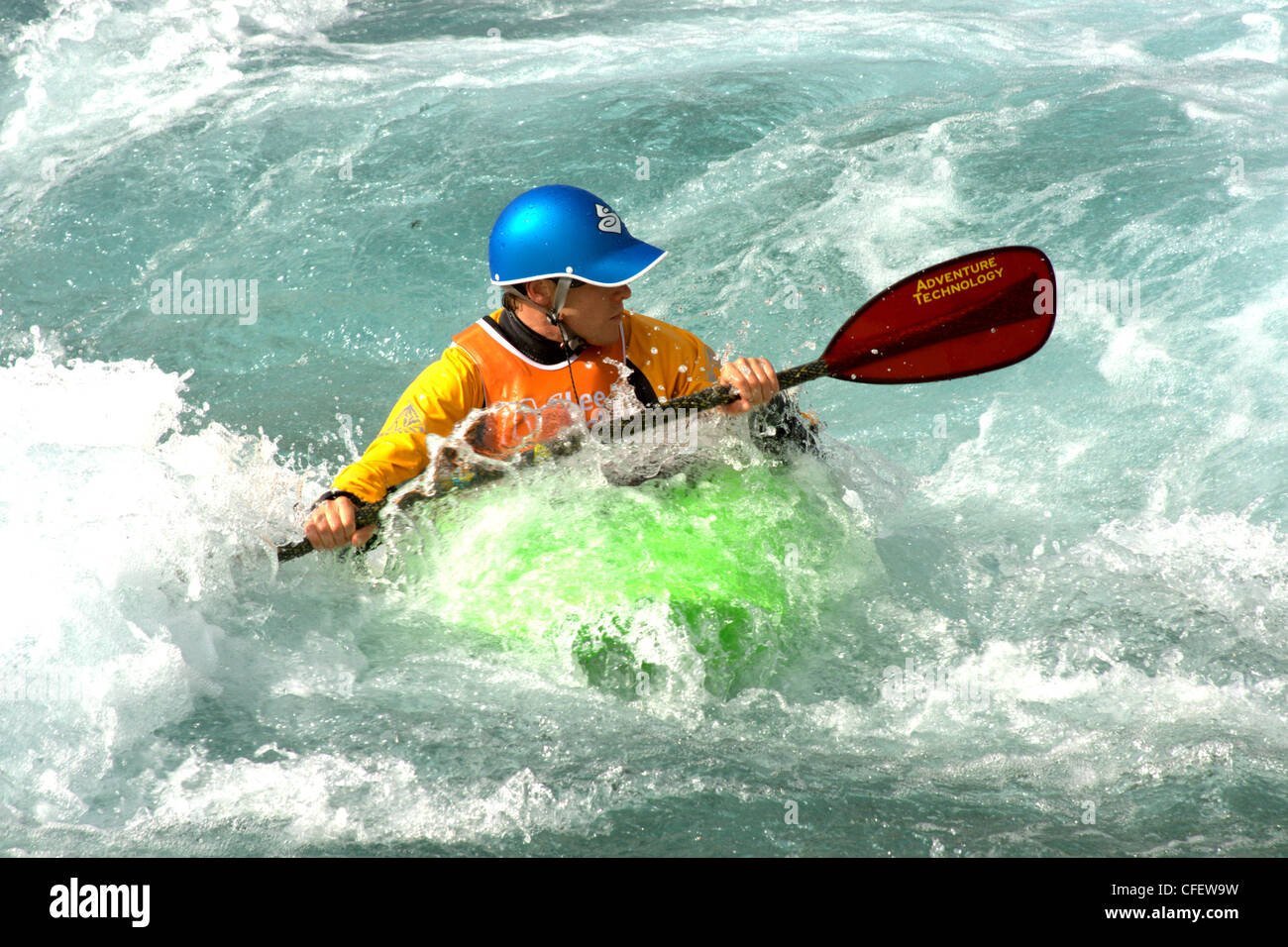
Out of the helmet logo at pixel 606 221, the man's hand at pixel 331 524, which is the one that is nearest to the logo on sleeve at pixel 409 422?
the man's hand at pixel 331 524

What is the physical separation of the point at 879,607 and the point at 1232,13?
8.26m

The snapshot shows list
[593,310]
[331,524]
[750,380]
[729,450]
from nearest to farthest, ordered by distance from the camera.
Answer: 1. [331,524]
2. [750,380]
3. [593,310]
4. [729,450]

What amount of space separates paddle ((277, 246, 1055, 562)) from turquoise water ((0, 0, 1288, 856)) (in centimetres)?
43

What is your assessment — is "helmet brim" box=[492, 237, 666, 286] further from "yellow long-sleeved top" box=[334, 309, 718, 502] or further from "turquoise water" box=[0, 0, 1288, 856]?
"turquoise water" box=[0, 0, 1288, 856]

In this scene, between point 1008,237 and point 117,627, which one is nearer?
point 117,627

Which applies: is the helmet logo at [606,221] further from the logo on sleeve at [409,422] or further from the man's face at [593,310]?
the logo on sleeve at [409,422]

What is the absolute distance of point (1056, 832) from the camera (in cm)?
249

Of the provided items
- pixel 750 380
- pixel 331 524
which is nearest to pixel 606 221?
pixel 750 380

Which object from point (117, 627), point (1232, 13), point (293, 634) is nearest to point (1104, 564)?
point (293, 634)

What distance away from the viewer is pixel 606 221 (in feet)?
10.7

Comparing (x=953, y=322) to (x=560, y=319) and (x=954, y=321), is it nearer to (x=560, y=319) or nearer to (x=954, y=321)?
(x=954, y=321)

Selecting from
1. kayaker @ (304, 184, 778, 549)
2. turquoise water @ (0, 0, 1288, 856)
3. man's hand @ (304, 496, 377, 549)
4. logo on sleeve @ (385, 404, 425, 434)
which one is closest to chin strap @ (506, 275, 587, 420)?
kayaker @ (304, 184, 778, 549)

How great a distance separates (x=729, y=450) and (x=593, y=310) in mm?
610
